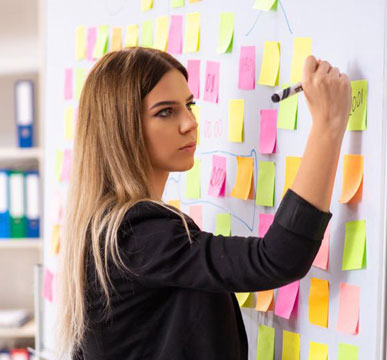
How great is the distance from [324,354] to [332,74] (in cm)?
46

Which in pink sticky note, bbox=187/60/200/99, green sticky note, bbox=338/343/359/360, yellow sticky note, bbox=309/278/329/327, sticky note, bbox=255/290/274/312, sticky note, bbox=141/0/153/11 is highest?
sticky note, bbox=141/0/153/11

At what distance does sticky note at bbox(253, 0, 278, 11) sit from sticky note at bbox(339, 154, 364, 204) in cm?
32

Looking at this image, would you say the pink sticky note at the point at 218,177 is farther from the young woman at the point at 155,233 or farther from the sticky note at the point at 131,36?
the sticky note at the point at 131,36

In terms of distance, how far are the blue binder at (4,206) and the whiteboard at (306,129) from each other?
3.31 ft

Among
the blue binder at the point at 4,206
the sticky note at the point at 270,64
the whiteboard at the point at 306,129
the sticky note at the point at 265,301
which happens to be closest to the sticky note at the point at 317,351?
the whiteboard at the point at 306,129

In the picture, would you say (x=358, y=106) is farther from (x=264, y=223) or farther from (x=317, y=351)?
(x=317, y=351)

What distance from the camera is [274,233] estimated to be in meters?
0.88

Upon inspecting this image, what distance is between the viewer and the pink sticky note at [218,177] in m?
1.27

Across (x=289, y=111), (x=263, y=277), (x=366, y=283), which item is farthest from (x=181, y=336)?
(x=289, y=111)

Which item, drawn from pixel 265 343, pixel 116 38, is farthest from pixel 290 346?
pixel 116 38

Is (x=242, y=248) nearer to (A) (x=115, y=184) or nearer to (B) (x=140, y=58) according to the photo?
(A) (x=115, y=184)

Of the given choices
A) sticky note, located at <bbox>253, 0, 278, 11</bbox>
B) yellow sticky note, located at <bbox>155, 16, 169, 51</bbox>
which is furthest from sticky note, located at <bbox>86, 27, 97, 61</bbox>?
sticky note, located at <bbox>253, 0, 278, 11</bbox>

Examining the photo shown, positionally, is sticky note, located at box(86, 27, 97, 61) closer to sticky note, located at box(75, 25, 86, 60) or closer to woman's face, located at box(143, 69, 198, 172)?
sticky note, located at box(75, 25, 86, 60)

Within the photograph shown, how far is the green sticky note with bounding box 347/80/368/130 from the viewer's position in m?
0.96
